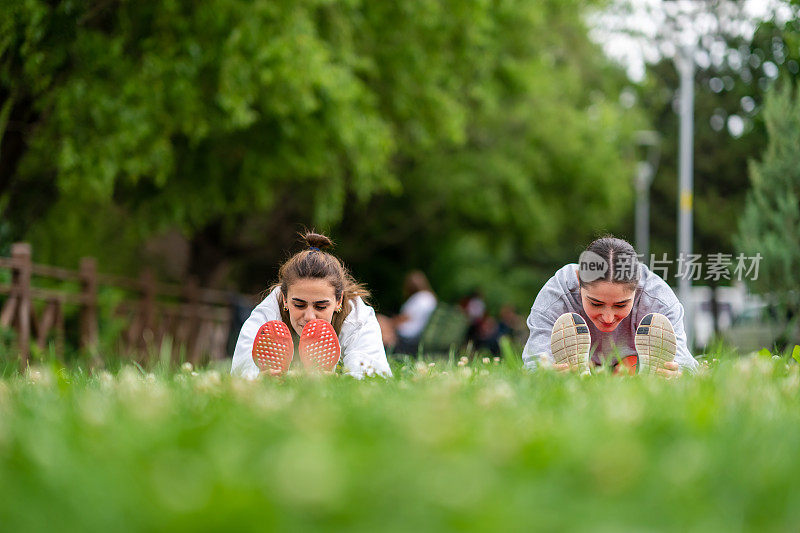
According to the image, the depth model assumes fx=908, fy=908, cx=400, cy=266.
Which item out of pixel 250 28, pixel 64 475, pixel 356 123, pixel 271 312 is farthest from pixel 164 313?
pixel 64 475

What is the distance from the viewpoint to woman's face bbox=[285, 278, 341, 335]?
4918 mm

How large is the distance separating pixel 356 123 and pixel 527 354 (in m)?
7.38

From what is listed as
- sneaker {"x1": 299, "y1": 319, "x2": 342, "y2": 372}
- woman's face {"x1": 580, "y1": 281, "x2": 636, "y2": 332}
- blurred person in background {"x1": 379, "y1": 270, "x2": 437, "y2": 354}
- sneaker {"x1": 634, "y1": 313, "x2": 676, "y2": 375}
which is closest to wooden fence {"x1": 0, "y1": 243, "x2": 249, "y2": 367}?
Answer: sneaker {"x1": 299, "y1": 319, "x2": 342, "y2": 372}

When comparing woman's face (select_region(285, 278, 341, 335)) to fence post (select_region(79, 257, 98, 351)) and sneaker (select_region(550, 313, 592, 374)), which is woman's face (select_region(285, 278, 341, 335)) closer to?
sneaker (select_region(550, 313, 592, 374))

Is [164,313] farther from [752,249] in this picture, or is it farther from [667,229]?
[667,229]

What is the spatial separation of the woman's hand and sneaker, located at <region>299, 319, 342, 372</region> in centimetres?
141

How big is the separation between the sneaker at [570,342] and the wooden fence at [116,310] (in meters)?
1.94

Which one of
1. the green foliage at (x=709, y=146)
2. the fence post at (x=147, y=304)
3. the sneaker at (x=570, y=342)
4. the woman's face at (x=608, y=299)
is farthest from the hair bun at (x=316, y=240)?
the fence post at (x=147, y=304)

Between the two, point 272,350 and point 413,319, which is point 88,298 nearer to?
point 413,319

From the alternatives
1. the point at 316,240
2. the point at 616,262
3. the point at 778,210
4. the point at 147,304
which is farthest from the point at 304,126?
the point at 616,262

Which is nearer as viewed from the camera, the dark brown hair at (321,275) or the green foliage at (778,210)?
the dark brown hair at (321,275)

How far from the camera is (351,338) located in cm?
511

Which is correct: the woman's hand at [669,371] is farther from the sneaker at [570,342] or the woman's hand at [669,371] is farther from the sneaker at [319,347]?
the sneaker at [319,347]

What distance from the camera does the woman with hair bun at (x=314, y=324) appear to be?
162 inches
